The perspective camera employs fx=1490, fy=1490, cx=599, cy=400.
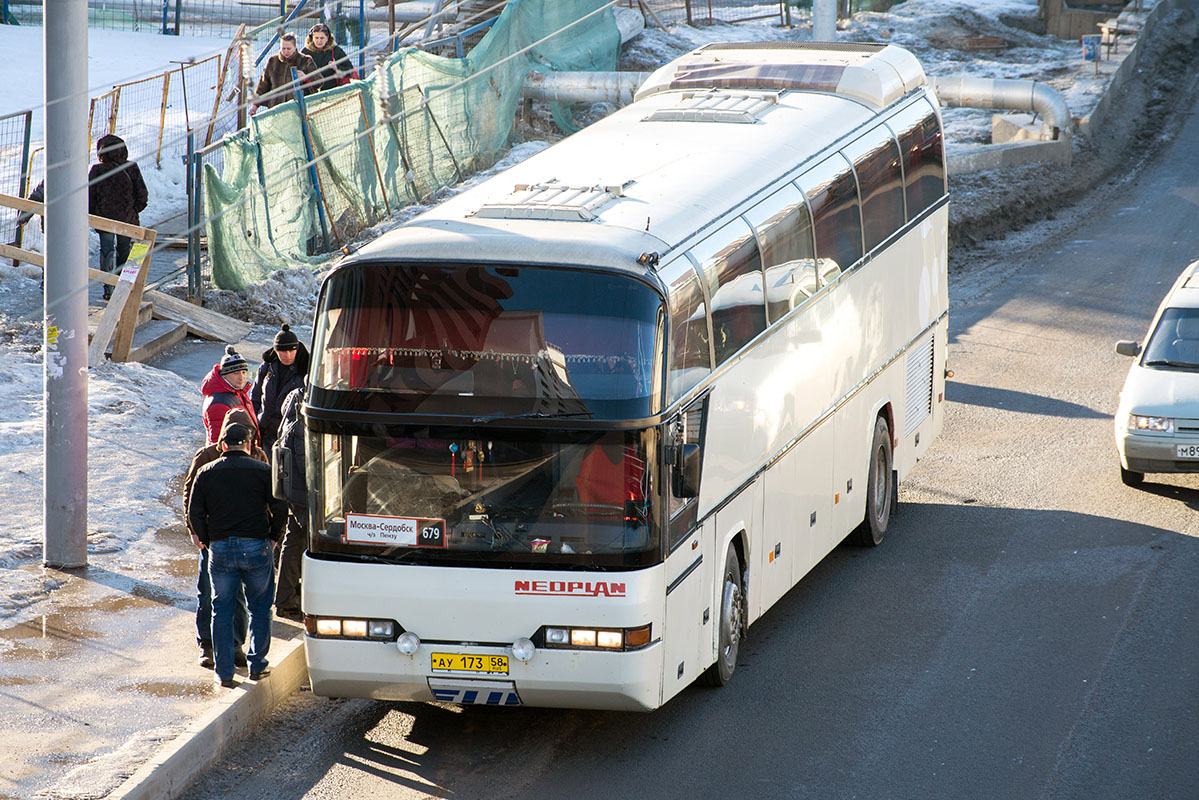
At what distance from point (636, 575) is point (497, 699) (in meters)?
1.13

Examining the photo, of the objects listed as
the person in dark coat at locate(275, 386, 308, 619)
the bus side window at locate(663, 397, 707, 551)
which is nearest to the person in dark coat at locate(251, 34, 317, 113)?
the person in dark coat at locate(275, 386, 308, 619)

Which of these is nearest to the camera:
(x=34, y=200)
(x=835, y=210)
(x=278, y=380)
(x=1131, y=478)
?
(x=278, y=380)

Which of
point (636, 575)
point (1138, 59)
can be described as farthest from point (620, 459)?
point (1138, 59)

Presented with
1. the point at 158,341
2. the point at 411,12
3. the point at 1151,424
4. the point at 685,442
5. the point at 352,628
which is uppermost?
the point at 411,12

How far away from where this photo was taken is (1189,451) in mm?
13914

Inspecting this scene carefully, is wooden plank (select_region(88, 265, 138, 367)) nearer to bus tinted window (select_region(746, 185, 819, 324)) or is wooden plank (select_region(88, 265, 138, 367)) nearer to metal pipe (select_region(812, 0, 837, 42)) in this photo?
bus tinted window (select_region(746, 185, 819, 324))

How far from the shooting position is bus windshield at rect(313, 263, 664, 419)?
824 centimetres

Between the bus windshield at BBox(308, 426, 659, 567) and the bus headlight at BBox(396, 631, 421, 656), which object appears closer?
the bus windshield at BBox(308, 426, 659, 567)

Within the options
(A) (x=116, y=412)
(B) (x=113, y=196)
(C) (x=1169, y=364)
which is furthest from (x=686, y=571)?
(B) (x=113, y=196)

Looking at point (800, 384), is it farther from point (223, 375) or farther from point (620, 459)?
point (223, 375)

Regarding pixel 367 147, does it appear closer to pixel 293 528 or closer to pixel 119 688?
pixel 293 528

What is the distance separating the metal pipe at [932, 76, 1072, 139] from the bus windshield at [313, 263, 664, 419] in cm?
2196

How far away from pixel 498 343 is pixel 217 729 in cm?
275

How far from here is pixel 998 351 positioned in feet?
64.8
